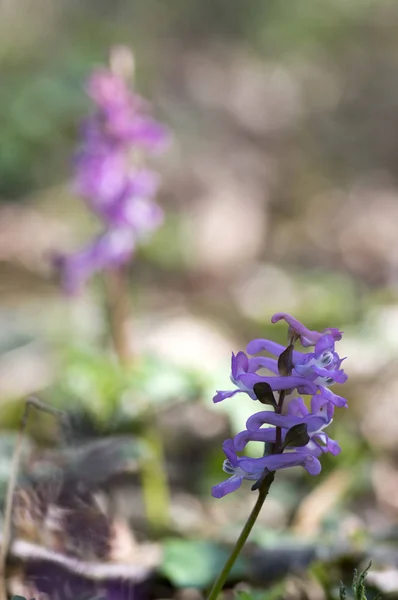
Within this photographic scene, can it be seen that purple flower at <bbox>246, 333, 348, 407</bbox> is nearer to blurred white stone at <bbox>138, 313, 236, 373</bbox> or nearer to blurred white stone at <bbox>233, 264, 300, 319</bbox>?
blurred white stone at <bbox>138, 313, 236, 373</bbox>

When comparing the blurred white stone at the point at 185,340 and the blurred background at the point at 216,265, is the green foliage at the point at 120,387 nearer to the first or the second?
the blurred background at the point at 216,265

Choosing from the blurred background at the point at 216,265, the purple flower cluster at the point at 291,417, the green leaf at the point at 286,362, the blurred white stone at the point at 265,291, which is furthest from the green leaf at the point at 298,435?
the blurred white stone at the point at 265,291

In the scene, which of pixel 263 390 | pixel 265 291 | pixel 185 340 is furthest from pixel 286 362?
pixel 265 291

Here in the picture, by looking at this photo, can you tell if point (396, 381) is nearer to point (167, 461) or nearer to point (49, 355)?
point (167, 461)

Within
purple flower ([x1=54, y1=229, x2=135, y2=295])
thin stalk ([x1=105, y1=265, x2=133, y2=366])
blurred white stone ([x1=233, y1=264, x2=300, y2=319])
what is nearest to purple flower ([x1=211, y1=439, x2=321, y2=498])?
thin stalk ([x1=105, y1=265, x2=133, y2=366])

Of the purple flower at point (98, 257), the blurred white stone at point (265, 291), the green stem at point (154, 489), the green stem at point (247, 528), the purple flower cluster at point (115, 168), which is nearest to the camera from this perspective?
the green stem at point (247, 528)

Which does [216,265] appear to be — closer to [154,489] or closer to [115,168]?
[115,168]

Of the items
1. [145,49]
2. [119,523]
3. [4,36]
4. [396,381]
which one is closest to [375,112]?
[145,49]
